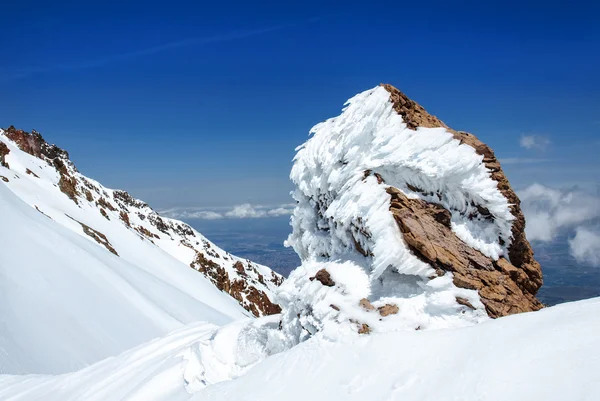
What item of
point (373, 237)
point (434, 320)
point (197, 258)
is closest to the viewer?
point (434, 320)

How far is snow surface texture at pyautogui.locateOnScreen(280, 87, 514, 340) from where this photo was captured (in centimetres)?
665

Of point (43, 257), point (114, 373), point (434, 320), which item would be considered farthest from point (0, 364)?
point (434, 320)

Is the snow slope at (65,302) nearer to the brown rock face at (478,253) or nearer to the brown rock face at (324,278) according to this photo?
the brown rock face at (324,278)

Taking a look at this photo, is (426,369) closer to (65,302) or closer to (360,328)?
(360,328)

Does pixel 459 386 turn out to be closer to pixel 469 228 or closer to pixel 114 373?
pixel 469 228

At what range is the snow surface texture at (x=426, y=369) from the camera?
3.93 meters

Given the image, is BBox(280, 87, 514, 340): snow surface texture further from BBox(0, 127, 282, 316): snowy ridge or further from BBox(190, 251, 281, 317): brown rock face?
BBox(190, 251, 281, 317): brown rock face

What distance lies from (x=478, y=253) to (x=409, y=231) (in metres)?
1.33

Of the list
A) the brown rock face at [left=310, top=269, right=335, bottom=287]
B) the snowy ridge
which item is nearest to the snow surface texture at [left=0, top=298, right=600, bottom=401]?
the brown rock face at [left=310, top=269, right=335, bottom=287]

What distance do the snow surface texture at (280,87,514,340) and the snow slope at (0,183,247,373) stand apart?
7.65 m

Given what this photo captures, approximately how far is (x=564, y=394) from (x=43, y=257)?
Answer: 1673 centimetres

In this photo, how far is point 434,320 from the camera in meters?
6.26

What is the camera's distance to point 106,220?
38812mm

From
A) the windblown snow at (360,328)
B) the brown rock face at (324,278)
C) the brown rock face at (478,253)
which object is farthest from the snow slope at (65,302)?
the brown rock face at (478,253)
